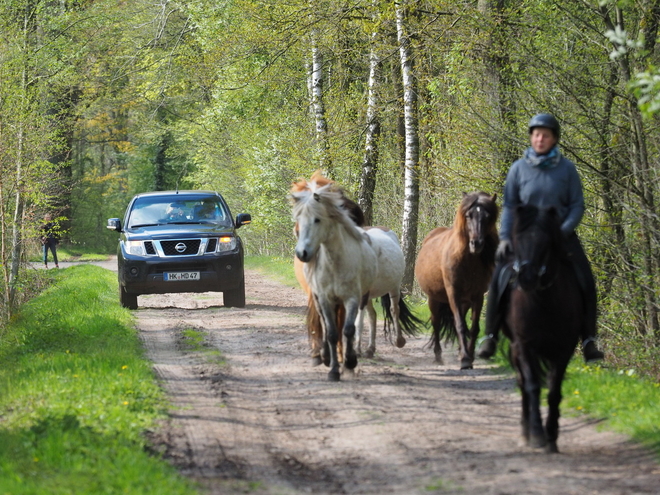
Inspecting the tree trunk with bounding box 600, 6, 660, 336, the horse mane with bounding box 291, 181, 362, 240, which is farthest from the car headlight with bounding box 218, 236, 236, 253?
the tree trunk with bounding box 600, 6, 660, 336

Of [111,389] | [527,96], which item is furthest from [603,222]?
[111,389]

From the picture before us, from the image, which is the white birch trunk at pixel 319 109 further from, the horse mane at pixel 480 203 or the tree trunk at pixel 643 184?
the horse mane at pixel 480 203

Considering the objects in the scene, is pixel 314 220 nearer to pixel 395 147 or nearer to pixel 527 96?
pixel 527 96

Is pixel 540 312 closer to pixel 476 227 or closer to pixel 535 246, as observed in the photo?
pixel 535 246

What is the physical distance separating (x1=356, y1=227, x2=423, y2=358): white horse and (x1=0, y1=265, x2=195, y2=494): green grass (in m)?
2.78

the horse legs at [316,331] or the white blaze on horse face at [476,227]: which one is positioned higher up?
the white blaze on horse face at [476,227]

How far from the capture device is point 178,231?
54.0ft

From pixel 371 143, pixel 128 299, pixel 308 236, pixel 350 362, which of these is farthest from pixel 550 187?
pixel 371 143

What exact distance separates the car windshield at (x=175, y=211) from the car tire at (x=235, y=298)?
61.2 inches

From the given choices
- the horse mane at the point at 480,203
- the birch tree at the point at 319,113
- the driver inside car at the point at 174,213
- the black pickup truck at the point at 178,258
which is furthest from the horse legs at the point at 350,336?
the birch tree at the point at 319,113

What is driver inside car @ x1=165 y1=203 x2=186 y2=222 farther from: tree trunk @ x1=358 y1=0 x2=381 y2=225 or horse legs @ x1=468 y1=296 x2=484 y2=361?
horse legs @ x1=468 y1=296 x2=484 y2=361

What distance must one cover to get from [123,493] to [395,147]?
63.6 feet

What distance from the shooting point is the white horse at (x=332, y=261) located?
880 cm

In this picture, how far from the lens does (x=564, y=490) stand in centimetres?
502
